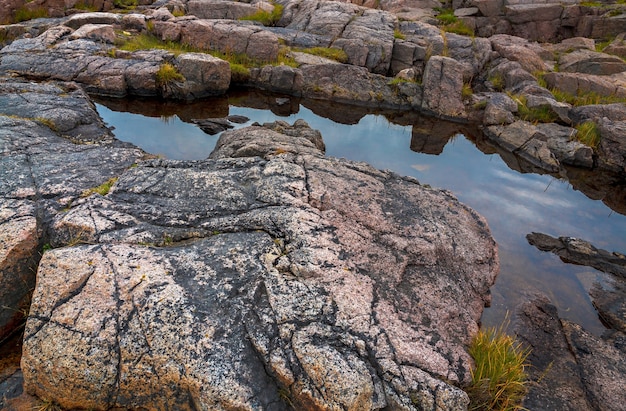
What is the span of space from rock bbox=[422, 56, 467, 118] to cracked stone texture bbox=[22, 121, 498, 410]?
12.2 meters

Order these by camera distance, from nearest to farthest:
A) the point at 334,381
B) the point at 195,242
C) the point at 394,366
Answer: the point at 334,381 → the point at 394,366 → the point at 195,242

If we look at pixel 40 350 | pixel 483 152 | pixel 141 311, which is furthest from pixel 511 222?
pixel 40 350

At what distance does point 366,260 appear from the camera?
609 cm

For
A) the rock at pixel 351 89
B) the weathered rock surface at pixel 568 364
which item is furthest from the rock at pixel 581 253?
the rock at pixel 351 89

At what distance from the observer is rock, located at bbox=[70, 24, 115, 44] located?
753 inches

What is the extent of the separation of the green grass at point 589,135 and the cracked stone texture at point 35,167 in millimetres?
15247

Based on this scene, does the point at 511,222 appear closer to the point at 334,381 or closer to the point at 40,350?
the point at 334,381

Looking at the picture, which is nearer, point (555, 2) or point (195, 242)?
point (195, 242)

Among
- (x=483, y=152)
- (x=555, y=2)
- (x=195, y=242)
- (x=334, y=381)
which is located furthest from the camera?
(x=555, y=2)

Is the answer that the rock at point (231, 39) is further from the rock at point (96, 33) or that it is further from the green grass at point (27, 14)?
the green grass at point (27, 14)

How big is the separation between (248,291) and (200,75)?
13735 millimetres

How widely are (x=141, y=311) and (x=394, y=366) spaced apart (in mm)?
2967

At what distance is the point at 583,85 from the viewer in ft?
68.5

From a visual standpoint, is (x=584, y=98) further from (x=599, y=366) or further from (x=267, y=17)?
(x=267, y=17)
